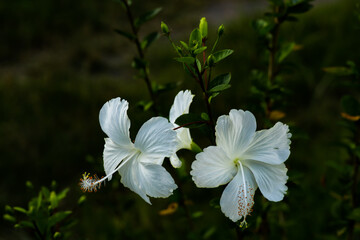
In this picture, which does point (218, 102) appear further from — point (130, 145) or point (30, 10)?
point (30, 10)

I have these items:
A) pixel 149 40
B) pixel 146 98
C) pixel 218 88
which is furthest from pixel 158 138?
pixel 146 98

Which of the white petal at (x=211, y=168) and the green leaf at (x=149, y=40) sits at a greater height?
the green leaf at (x=149, y=40)

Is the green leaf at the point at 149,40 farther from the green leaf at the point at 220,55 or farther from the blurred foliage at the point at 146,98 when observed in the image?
the green leaf at the point at 220,55

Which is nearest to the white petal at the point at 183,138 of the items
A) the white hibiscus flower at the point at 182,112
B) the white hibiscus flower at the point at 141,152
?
the white hibiscus flower at the point at 182,112

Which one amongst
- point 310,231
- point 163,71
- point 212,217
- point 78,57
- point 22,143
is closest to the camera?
point 310,231

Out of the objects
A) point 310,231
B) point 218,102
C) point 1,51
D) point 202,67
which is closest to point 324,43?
point 218,102

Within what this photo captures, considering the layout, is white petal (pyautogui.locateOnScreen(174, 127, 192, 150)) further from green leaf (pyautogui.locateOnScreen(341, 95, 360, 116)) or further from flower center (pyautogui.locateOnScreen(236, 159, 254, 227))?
green leaf (pyautogui.locateOnScreen(341, 95, 360, 116))

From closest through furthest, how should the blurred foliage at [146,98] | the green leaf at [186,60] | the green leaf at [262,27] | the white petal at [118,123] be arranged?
1. the green leaf at [186,60]
2. the white petal at [118,123]
3. the green leaf at [262,27]
4. the blurred foliage at [146,98]

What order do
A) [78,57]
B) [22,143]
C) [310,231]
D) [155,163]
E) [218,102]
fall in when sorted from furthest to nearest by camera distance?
1. [78,57]
2. [218,102]
3. [22,143]
4. [310,231]
5. [155,163]
